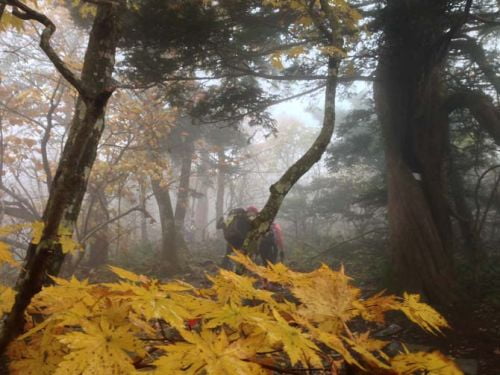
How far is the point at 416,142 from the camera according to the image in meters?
7.68

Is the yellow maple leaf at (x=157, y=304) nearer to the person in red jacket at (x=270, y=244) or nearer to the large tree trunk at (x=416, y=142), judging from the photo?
the large tree trunk at (x=416, y=142)

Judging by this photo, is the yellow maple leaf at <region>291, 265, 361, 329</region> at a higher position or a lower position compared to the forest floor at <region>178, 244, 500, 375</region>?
higher

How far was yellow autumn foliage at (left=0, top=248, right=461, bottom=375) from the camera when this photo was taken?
908mm

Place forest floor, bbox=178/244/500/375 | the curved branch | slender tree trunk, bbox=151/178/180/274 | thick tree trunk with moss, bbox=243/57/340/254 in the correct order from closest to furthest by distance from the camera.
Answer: the curved branch → thick tree trunk with moss, bbox=243/57/340/254 → forest floor, bbox=178/244/500/375 → slender tree trunk, bbox=151/178/180/274

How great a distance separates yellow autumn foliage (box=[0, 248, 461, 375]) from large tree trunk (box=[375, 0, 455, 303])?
5.82 m

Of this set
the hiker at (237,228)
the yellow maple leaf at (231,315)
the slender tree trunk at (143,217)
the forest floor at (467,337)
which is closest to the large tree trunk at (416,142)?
the forest floor at (467,337)

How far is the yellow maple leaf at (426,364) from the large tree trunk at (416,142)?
5.88m

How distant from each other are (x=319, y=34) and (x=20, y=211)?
9.97 metres

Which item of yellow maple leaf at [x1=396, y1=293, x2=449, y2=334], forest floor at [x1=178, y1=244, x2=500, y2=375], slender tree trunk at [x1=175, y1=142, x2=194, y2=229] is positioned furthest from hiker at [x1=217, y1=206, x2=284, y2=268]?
yellow maple leaf at [x1=396, y1=293, x2=449, y2=334]

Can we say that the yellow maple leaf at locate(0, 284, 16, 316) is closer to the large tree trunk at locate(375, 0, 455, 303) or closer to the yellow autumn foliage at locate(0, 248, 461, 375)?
the yellow autumn foliage at locate(0, 248, 461, 375)

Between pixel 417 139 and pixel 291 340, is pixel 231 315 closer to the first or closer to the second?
pixel 291 340

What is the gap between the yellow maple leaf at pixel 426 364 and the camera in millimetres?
1054

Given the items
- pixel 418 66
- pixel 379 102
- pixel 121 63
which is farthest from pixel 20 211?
pixel 418 66

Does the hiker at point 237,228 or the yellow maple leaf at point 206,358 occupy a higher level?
the hiker at point 237,228
